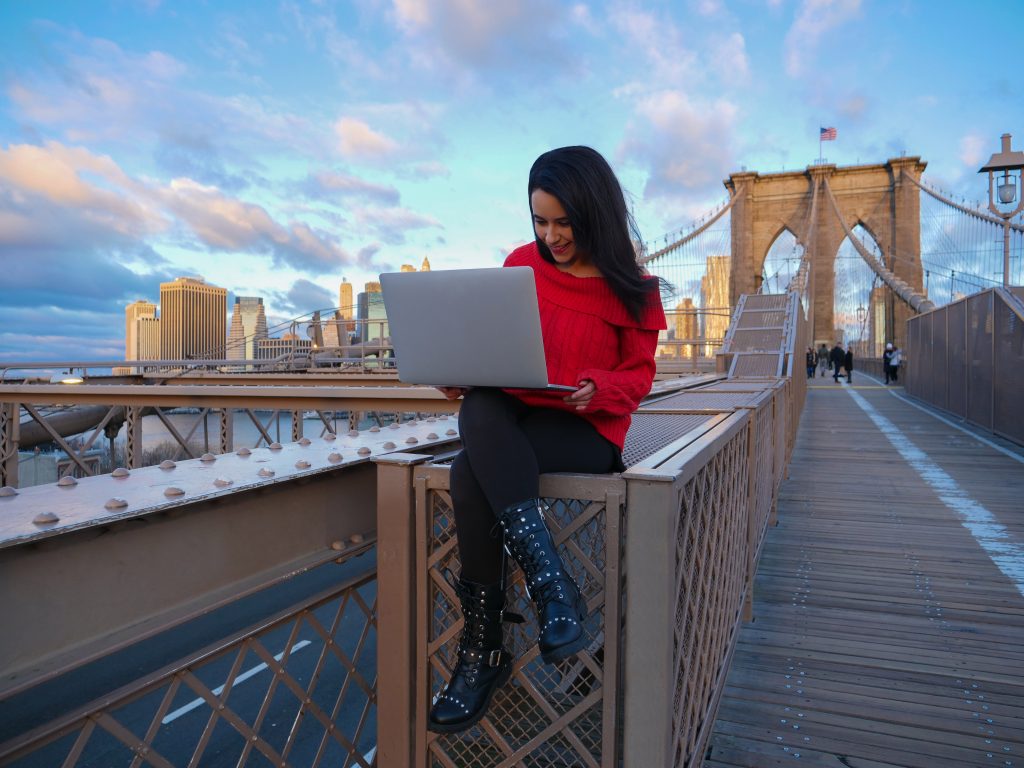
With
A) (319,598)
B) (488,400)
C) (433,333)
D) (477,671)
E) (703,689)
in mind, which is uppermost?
(433,333)

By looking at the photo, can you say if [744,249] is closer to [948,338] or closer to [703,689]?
[948,338]

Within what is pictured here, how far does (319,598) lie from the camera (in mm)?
1460

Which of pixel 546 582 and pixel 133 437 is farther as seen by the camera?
pixel 133 437

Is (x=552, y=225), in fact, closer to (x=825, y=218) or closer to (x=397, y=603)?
(x=397, y=603)

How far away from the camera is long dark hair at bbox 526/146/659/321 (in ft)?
4.88

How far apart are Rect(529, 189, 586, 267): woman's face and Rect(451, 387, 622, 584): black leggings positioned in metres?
0.36

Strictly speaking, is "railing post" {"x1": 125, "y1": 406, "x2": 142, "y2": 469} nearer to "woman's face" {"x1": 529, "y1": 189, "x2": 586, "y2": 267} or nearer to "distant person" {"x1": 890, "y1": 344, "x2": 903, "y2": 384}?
"woman's face" {"x1": 529, "y1": 189, "x2": 586, "y2": 267}

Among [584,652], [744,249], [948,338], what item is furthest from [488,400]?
[744,249]

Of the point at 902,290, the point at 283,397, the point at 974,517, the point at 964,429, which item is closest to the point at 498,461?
the point at 283,397

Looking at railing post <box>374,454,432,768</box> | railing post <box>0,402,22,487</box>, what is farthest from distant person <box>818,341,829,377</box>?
railing post <box>374,454,432,768</box>

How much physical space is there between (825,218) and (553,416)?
153 feet

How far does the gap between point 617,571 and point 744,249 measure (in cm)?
4515

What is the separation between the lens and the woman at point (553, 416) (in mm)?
1285

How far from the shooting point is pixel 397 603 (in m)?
1.48
